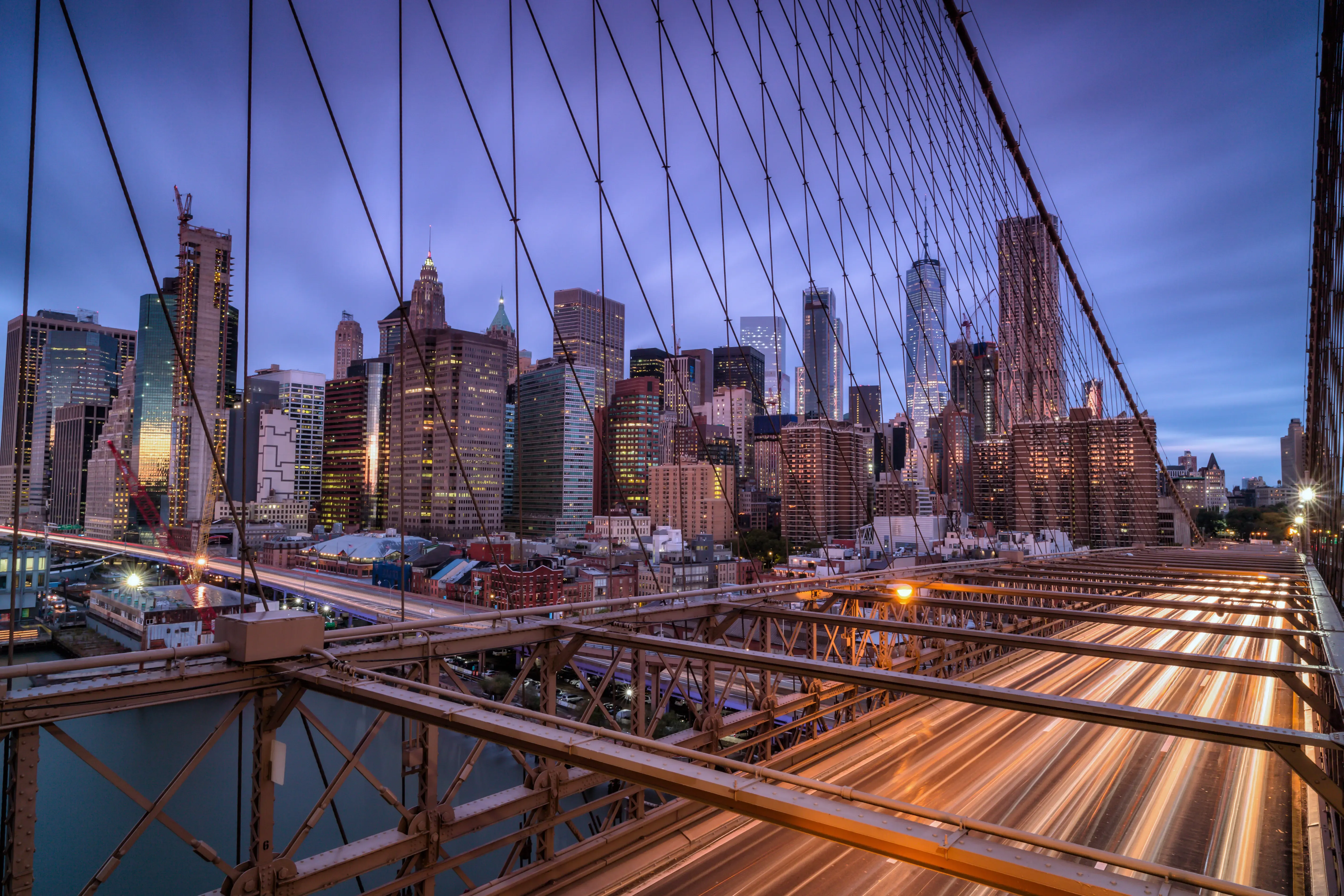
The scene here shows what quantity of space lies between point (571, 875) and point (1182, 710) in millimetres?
10446

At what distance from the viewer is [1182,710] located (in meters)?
11.0

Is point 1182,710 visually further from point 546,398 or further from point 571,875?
point 546,398

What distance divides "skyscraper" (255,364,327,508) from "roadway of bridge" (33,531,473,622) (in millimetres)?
64313

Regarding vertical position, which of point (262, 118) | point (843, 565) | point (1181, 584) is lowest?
point (843, 565)

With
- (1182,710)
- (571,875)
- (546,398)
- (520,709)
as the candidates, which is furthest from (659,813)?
(546,398)

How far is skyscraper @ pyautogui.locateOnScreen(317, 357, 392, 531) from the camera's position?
150m

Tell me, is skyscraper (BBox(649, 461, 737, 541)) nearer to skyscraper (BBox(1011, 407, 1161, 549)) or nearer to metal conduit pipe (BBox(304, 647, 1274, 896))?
A: skyscraper (BBox(1011, 407, 1161, 549))

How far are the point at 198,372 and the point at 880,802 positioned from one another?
111863 millimetres

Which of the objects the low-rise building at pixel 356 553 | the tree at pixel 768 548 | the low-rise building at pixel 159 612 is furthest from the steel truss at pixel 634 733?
the tree at pixel 768 548

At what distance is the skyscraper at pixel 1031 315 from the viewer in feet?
126

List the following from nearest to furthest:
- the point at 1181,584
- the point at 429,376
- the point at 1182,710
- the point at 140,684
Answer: the point at 140,684 < the point at 429,376 < the point at 1182,710 < the point at 1181,584

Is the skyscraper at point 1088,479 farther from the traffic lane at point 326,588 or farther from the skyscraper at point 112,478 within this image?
the skyscraper at point 112,478

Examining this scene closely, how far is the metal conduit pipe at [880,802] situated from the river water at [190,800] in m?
18.3

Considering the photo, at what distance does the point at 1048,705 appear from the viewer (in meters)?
3.71
